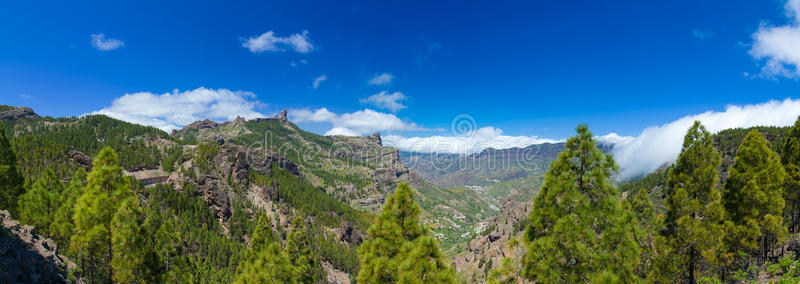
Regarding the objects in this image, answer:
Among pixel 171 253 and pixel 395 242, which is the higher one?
pixel 395 242

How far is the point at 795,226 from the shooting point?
1249 inches

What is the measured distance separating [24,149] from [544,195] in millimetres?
213935

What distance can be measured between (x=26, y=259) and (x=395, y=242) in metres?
23.9

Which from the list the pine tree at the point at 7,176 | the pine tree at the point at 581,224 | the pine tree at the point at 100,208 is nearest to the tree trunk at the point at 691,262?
the pine tree at the point at 581,224

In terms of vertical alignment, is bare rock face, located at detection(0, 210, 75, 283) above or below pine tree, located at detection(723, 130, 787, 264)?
below

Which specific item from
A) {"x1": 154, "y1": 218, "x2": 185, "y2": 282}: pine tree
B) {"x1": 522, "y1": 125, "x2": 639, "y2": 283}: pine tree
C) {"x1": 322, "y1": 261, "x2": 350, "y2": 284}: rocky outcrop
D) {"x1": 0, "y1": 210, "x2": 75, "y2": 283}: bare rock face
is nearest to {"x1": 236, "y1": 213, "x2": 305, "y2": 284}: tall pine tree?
{"x1": 154, "y1": 218, "x2": 185, "y2": 282}: pine tree

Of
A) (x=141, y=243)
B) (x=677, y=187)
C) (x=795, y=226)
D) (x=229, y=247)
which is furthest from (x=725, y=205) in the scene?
(x=229, y=247)

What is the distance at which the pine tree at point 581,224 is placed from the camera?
10.0 metres

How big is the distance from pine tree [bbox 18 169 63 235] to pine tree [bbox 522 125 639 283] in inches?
2053

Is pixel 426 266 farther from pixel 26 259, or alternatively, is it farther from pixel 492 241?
pixel 492 241

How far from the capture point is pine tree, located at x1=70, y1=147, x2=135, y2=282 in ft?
56.4

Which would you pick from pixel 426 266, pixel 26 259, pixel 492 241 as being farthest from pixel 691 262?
pixel 492 241

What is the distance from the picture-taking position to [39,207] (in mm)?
35156

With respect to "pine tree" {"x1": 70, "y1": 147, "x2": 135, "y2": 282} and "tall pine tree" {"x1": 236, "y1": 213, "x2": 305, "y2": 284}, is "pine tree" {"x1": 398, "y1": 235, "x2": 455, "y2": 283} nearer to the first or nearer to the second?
"tall pine tree" {"x1": 236, "y1": 213, "x2": 305, "y2": 284}
